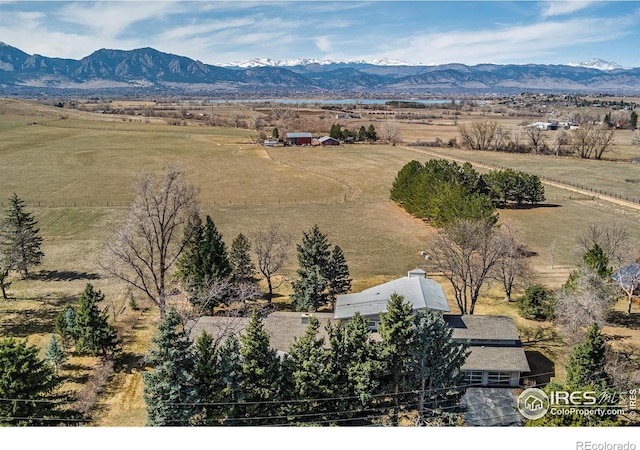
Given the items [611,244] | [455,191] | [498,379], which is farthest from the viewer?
[455,191]

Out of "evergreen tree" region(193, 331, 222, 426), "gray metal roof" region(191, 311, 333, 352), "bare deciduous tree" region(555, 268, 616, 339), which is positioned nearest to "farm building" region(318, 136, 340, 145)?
"gray metal roof" region(191, 311, 333, 352)

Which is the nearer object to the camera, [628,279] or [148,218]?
[148,218]

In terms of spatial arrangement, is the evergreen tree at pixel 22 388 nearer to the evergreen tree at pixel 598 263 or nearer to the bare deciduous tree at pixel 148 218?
the bare deciduous tree at pixel 148 218

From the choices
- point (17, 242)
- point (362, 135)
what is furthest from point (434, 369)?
point (362, 135)

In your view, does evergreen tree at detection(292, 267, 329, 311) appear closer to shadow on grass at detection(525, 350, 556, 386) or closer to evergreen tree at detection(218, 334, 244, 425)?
evergreen tree at detection(218, 334, 244, 425)

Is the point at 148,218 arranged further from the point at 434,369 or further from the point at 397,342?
the point at 434,369


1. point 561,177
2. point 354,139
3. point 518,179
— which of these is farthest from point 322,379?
point 354,139

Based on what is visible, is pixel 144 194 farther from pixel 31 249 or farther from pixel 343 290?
pixel 31 249
